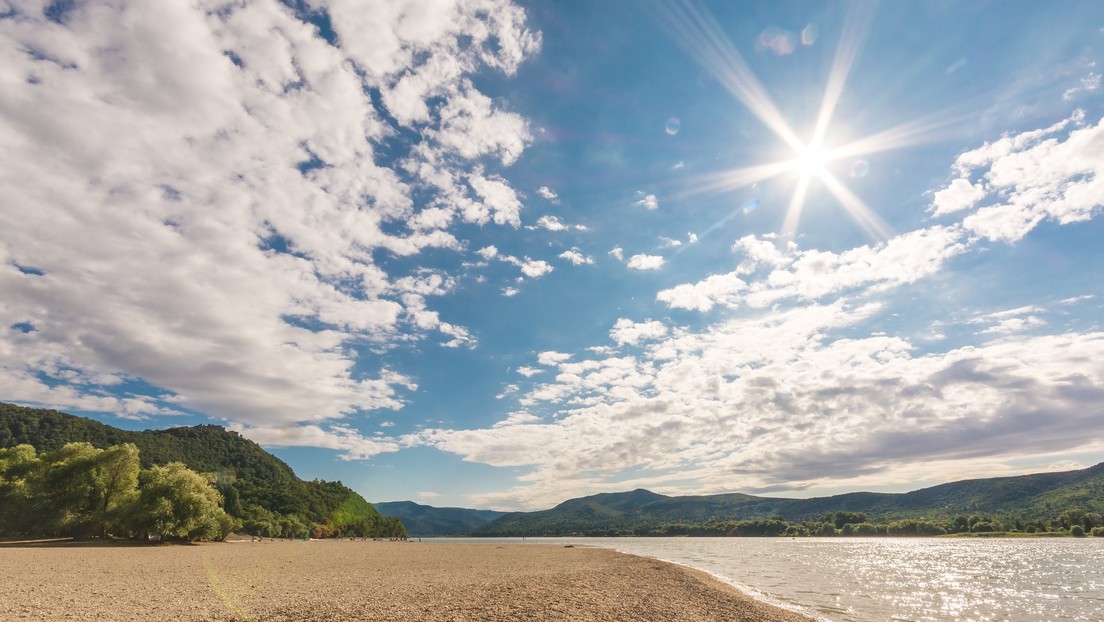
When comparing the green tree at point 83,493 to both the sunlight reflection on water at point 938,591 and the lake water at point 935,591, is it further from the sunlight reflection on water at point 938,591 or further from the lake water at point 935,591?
the sunlight reflection on water at point 938,591

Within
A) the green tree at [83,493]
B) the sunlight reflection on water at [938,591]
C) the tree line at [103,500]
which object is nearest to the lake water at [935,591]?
the sunlight reflection on water at [938,591]

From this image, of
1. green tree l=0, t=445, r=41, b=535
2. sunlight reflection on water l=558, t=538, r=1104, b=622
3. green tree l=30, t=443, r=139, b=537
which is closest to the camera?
sunlight reflection on water l=558, t=538, r=1104, b=622

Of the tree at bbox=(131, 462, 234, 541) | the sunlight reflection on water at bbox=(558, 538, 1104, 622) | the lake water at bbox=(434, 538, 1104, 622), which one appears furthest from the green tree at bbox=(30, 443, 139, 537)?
the sunlight reflection on water at bbox=(558, 538, 1104, 622)

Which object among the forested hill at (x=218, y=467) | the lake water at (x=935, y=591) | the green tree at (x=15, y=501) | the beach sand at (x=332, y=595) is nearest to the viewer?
the beach sand at (x=332, y=595)

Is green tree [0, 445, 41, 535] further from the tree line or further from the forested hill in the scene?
the forested hill

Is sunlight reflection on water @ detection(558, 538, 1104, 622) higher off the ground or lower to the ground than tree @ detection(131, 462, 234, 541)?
lower

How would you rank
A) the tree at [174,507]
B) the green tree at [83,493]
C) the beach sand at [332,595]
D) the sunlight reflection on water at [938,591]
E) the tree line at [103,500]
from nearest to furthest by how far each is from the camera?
1. the beach sand at [332,595]
2. the sunlight reflection on water at [938,591]
3. the tree at [174,507]
4. the tree line at [103,500]
5. the green tree at [83,493]

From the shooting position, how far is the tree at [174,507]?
6669 cm

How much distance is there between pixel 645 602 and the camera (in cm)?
2652

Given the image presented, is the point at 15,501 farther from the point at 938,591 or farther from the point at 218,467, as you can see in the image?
the point at 218,467

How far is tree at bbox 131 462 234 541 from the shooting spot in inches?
2625

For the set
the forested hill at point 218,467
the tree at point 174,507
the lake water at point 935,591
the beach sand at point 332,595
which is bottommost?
the lake water at point 935,591

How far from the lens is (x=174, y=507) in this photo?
224 feet

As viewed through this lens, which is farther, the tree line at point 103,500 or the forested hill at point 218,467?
the forested hill at point 218,467
